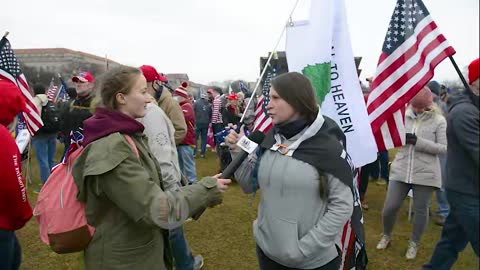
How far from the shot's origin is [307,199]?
7.53 ft

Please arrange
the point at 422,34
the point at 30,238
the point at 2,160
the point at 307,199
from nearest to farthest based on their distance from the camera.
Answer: the point at 307,199
the point at 2,160
the point at 422,34
the point at 30,238

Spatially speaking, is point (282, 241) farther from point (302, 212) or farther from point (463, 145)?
point (463, 145)

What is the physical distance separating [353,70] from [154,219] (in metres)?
2.44

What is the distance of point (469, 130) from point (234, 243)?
4033 mm

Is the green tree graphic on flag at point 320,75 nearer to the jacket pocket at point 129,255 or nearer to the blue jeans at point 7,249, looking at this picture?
the jacket pocket at point 129,255

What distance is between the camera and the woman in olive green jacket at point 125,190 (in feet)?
6.00

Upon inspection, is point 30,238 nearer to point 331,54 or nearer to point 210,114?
point 331,54

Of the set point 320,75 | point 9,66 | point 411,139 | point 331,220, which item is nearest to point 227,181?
point 331,220

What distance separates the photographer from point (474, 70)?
56.0 inches

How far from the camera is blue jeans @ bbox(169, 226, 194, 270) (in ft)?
12.0

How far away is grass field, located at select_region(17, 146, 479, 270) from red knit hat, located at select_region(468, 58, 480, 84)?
2.60 meters

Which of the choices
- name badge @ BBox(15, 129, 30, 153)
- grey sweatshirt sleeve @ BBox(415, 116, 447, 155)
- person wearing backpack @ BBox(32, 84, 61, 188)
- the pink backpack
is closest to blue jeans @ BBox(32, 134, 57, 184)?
person wearing backpack @ BBox(32, 84, 61, 188)

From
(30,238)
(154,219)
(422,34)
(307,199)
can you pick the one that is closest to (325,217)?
(307,199)

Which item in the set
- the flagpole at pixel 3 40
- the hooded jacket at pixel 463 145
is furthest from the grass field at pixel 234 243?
the flagpole at pixel 3 40
